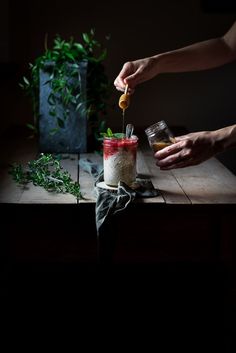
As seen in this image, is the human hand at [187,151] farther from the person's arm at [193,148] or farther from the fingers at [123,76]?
the fingers at [123,76]

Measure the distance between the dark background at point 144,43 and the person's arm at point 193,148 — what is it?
1.06 m

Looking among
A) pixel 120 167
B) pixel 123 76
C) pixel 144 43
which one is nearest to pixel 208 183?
pixel 120 167

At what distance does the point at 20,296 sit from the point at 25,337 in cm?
14

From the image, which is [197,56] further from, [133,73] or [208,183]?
[208,183]

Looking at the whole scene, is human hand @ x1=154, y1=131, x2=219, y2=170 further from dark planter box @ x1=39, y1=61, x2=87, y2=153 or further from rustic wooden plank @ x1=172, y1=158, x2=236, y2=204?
dark planter box @ x1=39, y1=61, x2=87, y2=153

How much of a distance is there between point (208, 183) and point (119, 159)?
288 millimetres

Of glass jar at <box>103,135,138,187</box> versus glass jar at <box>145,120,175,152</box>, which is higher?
glass jar at <box>145,120,175,152</box>

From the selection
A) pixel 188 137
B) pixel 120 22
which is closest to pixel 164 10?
pixel 120 22

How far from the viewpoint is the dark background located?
2.71m

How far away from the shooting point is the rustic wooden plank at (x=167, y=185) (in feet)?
5.04

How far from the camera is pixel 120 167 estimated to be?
5.26 feet

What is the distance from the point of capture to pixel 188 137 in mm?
1603

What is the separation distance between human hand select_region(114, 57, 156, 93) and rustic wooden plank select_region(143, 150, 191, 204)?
10.4 inches

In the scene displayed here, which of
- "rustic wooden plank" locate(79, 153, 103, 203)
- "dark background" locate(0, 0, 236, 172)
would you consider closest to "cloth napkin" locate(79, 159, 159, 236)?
"rustic wooden plank" locate(79, 153, 103, 203)
